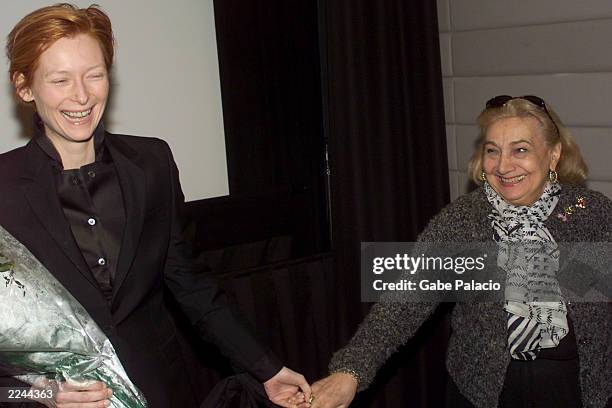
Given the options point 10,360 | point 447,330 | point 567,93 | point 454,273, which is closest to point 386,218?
point 447,330

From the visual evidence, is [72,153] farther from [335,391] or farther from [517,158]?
[517,158]

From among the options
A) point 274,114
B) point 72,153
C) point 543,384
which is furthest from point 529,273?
point 274,114

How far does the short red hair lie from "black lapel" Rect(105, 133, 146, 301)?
0.88 ft

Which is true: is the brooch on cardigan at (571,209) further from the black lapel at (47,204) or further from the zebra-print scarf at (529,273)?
the black lapel at (47,204)

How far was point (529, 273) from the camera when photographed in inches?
98.3

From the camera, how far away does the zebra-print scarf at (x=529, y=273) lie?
243cm

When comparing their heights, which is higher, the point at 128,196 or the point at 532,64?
the point at 532,64

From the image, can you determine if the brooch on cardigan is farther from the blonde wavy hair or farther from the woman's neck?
the woman's neck

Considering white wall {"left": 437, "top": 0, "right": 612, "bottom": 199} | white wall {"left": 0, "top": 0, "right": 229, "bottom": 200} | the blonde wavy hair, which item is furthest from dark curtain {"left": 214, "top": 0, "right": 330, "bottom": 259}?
the blonde wavy hair

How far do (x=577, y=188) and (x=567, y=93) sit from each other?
1.05 meters

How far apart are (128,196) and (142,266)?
0.16m

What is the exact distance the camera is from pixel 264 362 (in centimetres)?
222

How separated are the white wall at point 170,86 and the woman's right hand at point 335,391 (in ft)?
3.95

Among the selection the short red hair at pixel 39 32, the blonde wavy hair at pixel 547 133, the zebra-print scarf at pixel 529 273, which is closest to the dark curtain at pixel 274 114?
the blonde wavy hair at pixel 547 133
